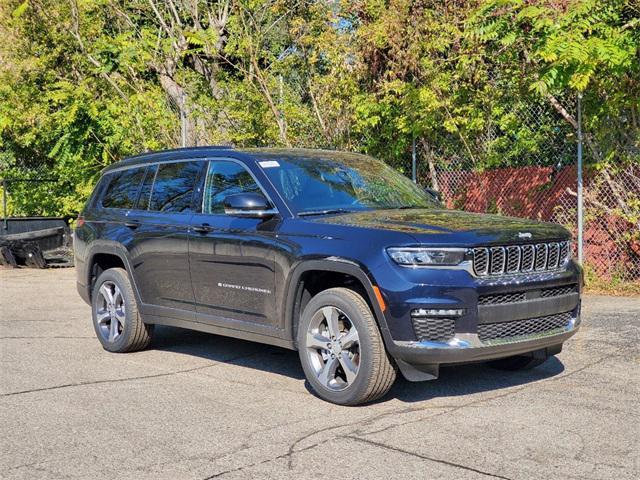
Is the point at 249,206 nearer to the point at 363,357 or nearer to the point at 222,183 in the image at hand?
the point at 222,183

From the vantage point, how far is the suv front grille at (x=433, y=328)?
5520 mm

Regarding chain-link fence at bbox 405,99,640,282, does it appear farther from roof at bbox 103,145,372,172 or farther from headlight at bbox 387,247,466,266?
headlight at bbox 387,247,466,266

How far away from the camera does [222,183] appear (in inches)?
282

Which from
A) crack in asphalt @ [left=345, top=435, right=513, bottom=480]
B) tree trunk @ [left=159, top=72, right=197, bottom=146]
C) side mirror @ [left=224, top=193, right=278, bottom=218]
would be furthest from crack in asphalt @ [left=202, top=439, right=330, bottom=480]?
tree trunk @ [left=159, top=72, right=197, bottom=146]

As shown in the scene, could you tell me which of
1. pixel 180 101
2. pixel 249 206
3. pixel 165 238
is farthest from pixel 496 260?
pixel 180 101

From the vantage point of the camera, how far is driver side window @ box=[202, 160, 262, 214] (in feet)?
22.7

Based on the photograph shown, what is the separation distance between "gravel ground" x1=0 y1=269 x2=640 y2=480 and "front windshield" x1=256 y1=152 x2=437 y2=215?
1425 mm

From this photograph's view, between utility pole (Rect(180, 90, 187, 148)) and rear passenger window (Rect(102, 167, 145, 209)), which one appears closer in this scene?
rear passenger window (Rect(102, 167, 145, 209))

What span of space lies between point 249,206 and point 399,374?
1.84m

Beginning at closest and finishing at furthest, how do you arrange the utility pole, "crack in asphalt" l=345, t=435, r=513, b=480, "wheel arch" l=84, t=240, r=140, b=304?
"crack in asphalt" l=345, t=435, r=513, b=480 → "wheel arch" l=84, t=240, r=140, b=304 → the utility pole

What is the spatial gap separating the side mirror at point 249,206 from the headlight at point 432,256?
132 centimetres

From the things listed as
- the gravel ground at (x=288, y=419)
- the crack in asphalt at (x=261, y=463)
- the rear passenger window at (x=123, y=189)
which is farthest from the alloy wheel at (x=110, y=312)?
the crack in asphalt at (x=261, y=463)

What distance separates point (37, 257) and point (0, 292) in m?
3.53

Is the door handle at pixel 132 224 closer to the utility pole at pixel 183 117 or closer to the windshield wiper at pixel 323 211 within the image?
the windshield wiper at pixel 323 211
